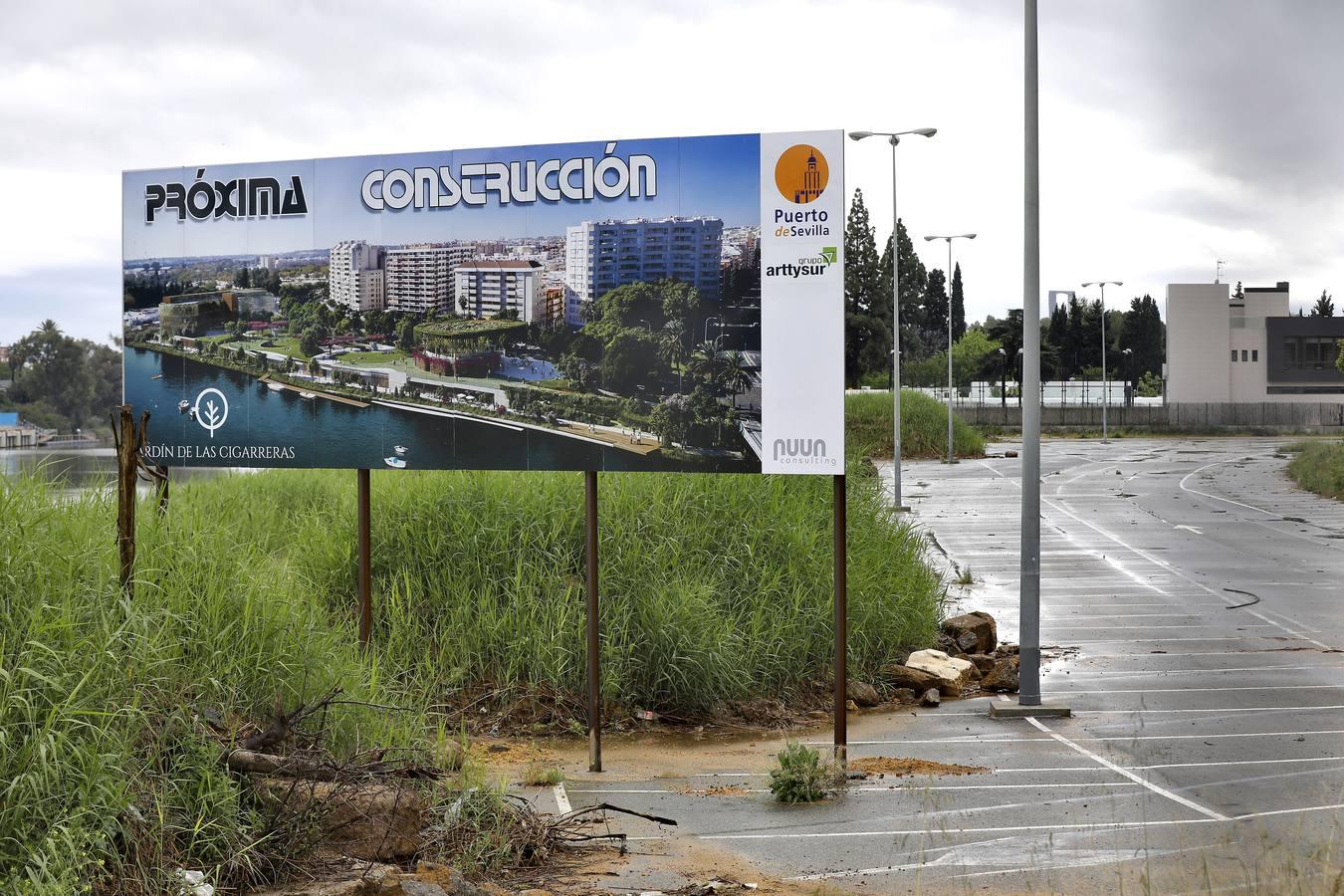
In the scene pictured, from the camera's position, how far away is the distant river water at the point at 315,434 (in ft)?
36.9

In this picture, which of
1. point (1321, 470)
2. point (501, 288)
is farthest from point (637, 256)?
point (1321, 470)

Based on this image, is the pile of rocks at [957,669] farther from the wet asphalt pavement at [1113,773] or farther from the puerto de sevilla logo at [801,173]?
the puerto de sevilla logo at [801,173]

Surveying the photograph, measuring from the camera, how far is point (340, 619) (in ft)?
43.0

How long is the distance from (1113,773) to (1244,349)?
93.6m

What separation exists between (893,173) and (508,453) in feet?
100

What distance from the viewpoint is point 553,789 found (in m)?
9.80

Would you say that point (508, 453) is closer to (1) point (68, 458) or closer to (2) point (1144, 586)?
(1) point (68, 458)

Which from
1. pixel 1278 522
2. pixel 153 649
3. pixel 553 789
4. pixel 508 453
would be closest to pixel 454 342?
pixel 508 453

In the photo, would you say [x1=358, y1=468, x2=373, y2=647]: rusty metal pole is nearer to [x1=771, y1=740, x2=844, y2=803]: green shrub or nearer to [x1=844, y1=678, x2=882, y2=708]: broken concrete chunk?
[x1=771, y1=740, x2=844, y2=803]: green shrub

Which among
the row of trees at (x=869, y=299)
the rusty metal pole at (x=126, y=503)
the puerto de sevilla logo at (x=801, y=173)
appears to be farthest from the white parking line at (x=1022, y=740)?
the row of trees at (x=869, y=299)

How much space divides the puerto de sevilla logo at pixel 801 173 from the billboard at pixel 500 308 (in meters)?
0.02

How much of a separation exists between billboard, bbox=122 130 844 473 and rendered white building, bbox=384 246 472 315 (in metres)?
0.02

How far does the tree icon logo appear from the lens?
40.2 feet

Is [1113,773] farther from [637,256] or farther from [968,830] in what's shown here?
[637,256]
